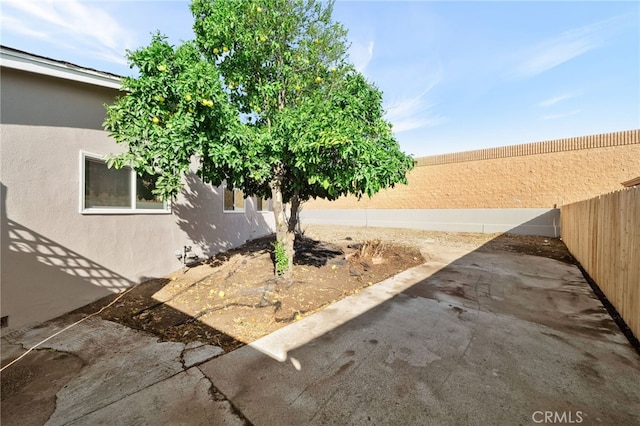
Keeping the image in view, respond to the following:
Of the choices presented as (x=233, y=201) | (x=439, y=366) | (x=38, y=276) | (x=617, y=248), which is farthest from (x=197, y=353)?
(x=233, y=201)

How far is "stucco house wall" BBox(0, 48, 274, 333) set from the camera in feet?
12.3

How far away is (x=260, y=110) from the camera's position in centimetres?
511

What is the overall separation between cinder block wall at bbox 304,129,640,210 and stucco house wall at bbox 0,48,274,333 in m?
7.44

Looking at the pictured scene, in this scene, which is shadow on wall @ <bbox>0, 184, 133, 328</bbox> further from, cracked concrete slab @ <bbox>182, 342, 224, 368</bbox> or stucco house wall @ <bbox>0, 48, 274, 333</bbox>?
cracked concrete slab @ <bbox>182, 342, 224, 368</bbox>

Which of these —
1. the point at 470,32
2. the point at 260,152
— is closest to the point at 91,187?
the point at 260,152

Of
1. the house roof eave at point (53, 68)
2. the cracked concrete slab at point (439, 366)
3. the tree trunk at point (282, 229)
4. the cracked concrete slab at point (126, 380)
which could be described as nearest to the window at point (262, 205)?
the tree trunk at point (282, 229)

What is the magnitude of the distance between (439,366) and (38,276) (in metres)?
6.08

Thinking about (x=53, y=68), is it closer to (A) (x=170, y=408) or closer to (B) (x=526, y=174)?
(A) (x=170, y=408)

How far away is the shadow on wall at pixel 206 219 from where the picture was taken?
687 cm

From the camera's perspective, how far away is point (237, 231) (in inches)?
378

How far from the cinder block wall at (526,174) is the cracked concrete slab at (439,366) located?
6.10 m

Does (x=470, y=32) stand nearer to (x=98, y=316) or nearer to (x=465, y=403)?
(x=465, y=403)

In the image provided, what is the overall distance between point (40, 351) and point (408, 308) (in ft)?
17.7

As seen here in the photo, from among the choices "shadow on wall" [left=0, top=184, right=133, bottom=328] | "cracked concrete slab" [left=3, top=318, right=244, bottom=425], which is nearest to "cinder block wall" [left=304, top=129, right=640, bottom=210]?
"cracked concrete slab" [left=3, top=318, right=244, bottom=425]
